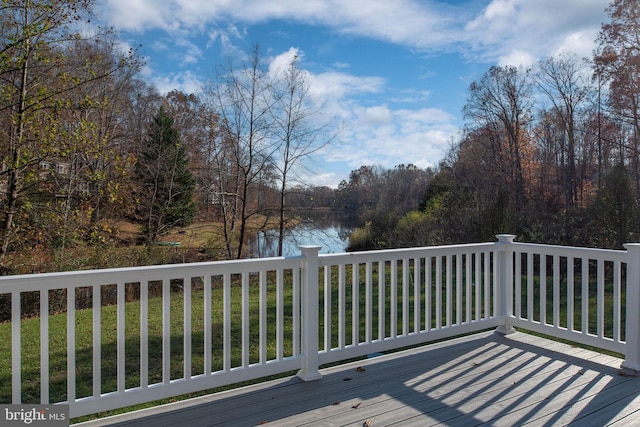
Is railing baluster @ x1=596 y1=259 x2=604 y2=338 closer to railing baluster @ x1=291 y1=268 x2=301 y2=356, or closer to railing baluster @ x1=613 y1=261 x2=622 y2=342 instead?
railing baluster @ x1=613 y1=261 x2=622 y2=342

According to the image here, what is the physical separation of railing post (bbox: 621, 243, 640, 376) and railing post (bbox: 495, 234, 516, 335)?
103 cm

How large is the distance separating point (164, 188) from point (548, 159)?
1270 cm

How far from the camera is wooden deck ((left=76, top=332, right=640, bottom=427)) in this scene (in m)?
2.41

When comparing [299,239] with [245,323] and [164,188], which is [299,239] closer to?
[164,188]

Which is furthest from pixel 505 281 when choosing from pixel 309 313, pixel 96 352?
pixel 96 352

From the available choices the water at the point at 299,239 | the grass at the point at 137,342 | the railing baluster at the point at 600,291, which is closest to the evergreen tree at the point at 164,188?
the water at the point at 299,239

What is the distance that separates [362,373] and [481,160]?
1432cm

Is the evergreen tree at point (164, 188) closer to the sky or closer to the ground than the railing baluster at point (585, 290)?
closer to the sky

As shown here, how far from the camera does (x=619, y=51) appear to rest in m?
11.9

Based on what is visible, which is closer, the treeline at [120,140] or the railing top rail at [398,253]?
the railing top rail at [398,253]

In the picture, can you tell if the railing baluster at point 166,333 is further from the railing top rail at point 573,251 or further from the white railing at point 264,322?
the railing top rail at point 573,251

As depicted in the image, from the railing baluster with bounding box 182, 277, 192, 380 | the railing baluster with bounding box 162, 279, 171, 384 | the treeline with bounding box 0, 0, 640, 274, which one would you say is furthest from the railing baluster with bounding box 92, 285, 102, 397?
the treeline with bounding box 0, 0, 640, 274

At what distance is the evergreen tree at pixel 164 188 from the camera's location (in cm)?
1277

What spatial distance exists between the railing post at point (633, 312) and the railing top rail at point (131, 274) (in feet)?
7.77
